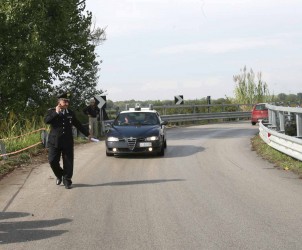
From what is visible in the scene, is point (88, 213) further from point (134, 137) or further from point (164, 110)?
point (164, 110)

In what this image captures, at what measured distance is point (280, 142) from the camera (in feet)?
40.5

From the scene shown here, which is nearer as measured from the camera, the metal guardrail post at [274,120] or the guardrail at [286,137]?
the guardrail at [286,137]

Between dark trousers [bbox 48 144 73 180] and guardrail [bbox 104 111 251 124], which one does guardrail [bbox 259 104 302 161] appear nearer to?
dark trousers [bbox 48 144 73 180]

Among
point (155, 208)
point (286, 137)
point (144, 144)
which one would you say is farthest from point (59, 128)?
point (286, 137)

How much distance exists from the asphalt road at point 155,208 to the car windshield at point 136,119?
293 centimetres

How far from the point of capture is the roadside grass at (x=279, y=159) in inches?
412

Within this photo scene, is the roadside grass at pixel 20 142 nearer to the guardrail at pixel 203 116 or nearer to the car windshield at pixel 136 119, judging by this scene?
the car windshield at pixel 136 119

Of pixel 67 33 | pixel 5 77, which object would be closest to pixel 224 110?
pixel 67 33

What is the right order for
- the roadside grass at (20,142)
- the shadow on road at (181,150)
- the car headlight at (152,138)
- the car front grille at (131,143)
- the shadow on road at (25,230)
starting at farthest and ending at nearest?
the shadow on road at (181,150), the car headlight at (152,138), the car front grille at (131,143), the roadside grass at (20,142), the shadow on road at (25,230)

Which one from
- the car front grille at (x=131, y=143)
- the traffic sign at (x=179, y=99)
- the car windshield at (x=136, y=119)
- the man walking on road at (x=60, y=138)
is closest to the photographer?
the man walking on road at (x=60, y=138)

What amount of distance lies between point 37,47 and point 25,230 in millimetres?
13208

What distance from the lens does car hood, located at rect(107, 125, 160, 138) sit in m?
13.1

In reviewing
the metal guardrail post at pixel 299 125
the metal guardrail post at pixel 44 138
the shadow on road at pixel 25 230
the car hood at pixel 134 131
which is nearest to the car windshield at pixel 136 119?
the car hood at pixel 134 131

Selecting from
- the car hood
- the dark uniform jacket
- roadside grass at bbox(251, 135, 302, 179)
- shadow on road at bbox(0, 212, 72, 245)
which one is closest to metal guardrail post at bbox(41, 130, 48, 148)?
the car hood
